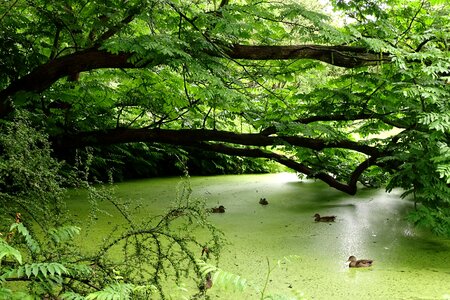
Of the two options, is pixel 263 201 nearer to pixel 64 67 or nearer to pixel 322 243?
pixel 322 243

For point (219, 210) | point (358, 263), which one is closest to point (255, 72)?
point (219, 210)

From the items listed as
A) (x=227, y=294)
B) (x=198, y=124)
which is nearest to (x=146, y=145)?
(x=198, y=124)

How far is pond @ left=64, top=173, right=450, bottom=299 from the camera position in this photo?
1.81m

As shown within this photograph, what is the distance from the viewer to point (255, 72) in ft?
10.7

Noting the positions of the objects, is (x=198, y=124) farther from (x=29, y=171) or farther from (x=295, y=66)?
(x=29, y=171)

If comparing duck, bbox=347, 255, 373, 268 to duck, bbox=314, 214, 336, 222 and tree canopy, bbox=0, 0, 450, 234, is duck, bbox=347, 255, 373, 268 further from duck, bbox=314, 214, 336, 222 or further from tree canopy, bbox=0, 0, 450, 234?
duck, bbox=314, 214, 336, 222

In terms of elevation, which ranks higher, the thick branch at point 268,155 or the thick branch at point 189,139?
the thick branch at point 189,139

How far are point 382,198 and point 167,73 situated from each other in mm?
2323

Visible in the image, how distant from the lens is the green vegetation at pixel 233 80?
228cm

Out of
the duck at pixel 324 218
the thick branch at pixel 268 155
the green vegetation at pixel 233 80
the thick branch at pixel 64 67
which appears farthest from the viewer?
the thick branch at pixel 268 155

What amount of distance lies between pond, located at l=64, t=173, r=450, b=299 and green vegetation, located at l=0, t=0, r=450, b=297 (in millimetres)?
257

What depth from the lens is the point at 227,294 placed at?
1.70m

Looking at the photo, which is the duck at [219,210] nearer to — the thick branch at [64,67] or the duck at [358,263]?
the thick branch at [64,67]

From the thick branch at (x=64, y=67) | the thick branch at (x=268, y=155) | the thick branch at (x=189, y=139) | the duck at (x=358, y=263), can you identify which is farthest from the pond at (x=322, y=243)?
the thick branch at (x=64, y=67)
